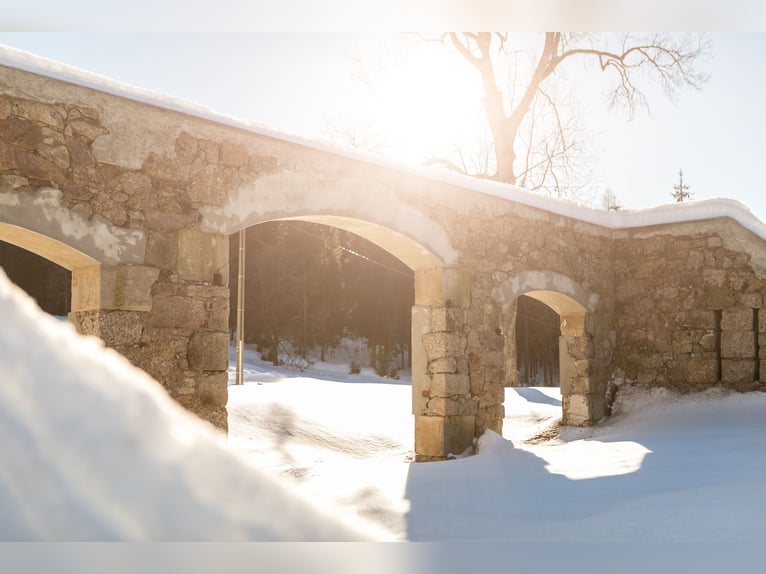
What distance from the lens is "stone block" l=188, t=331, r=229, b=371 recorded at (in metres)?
4.53

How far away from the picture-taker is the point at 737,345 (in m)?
7.38

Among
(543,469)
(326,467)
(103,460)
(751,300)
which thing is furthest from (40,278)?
(103,460)

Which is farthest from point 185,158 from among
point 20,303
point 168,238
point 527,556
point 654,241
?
point 654,241

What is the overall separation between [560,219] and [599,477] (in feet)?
12.6

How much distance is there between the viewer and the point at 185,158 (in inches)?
181

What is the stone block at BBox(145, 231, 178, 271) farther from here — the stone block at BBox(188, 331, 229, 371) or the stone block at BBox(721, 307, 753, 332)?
the stone block at BBox(721, 307, 753, 332)

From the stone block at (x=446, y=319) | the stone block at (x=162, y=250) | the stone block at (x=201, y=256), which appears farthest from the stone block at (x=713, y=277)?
the stone block at (x=162, y=250)

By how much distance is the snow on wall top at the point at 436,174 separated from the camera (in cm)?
407

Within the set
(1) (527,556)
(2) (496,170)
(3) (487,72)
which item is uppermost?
(3) (487,72)

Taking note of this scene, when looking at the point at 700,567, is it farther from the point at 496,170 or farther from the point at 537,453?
the point at 496,170

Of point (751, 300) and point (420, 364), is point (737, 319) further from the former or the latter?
point (420, 364)

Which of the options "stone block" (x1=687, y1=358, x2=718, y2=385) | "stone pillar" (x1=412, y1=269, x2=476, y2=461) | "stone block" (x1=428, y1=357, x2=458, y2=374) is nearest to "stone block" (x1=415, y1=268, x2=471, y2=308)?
"stone pillar" (x1=412, y1=269, x2=476, y2=461)

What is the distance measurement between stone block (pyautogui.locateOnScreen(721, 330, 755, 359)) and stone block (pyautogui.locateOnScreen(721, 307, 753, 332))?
0.14 ft

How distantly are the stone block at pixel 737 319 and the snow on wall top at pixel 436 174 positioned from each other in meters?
0.85
